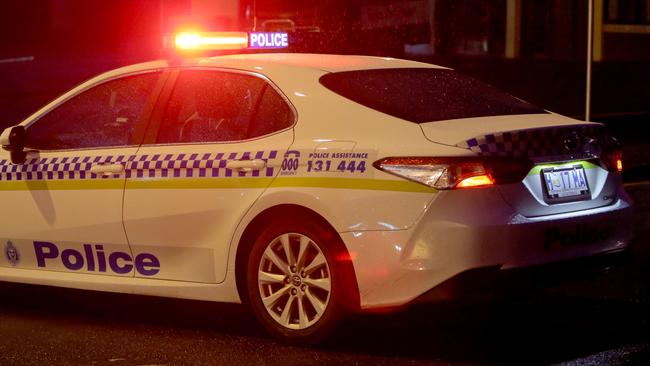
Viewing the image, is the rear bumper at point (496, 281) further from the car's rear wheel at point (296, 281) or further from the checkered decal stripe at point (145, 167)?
the checkered decal stripe at point (145, 167)

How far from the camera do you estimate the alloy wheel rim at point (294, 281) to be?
18.8 ft

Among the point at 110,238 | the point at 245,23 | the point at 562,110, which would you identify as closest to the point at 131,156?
the point at 110,238

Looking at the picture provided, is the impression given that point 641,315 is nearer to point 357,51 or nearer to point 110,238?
point 110,238

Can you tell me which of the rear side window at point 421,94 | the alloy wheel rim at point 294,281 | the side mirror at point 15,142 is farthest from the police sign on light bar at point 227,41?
the alloy wheel rim at point 294,281

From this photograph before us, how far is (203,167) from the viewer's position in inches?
241

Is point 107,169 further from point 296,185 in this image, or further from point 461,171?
point 461,171

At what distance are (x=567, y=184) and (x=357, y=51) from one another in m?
14.0

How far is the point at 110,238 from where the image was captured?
652 cm

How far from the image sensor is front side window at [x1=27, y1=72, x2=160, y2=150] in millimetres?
6691

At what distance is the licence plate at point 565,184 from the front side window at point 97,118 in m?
2.26

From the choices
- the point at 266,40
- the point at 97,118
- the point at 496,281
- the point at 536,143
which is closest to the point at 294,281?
the point at 496,281

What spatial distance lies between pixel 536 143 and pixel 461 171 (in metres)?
0.41

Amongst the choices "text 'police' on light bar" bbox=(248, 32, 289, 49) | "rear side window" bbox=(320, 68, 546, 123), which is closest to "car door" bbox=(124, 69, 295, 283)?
"rear side window" bbox=(320, 68, 546, 123)

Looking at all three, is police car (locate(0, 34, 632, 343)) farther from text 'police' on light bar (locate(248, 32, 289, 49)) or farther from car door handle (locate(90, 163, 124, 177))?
text 'police' on light bar (locate(248, 32, 289, 49))
